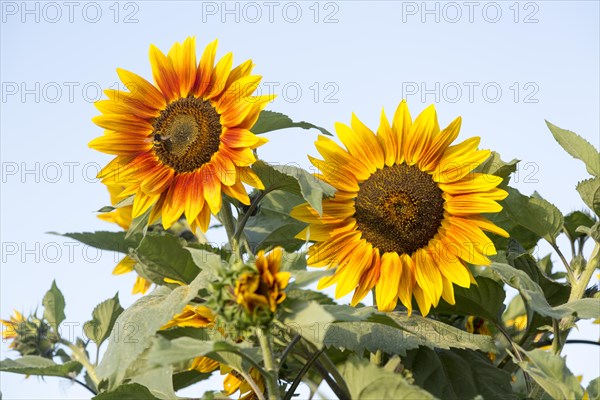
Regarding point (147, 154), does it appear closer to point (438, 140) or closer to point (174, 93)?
point (174, 93)

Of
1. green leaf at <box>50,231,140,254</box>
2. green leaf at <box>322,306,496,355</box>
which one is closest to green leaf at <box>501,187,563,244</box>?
green leaf at <box>322,306,496,355</box>

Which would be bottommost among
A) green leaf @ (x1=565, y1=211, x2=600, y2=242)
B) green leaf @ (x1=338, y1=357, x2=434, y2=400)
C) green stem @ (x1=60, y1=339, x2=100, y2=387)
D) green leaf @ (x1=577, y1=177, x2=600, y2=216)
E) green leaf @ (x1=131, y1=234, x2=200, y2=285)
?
green stem @ (x1=60, y1=339, x2=100, y2=387)

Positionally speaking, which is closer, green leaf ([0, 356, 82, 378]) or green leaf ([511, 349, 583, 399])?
green leaf ([511, 349, 583, 399])

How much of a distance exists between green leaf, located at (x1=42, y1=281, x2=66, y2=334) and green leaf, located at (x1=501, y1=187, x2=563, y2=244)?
915 millimetres

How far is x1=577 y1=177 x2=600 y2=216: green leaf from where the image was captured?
1.33 m

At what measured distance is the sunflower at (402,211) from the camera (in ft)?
4.17

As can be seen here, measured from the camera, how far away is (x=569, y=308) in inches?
43.9

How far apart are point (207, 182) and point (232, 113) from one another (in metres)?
0.11

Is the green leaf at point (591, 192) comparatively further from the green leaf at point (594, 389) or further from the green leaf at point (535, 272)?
the green leaf at point (594, 389)

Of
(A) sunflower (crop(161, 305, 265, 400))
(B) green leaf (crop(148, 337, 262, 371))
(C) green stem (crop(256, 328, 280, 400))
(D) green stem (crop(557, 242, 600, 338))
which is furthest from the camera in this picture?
(D) green stem (crop(557, 242, 600, 338))

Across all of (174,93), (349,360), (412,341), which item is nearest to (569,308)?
(412,341)

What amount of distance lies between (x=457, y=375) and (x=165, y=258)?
18.7 inches

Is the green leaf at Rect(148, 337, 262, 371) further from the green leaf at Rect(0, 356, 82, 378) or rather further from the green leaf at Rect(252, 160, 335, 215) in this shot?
the green leaf at Rect(0, 356, 82, 378)

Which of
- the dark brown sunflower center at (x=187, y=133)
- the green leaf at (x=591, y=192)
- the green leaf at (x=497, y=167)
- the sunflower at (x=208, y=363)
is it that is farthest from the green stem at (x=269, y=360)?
the green leaf at (x=591, y=192)
